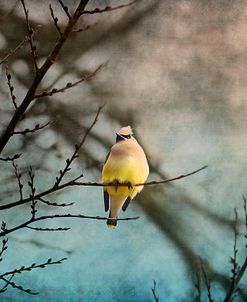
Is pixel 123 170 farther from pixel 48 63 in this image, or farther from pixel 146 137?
pixel 48 63

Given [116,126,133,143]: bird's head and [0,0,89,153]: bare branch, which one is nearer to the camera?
[0,0,89,153]: bare branch

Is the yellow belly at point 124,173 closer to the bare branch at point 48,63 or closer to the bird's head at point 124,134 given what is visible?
the bird's head at point 124,134

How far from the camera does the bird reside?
2543mm

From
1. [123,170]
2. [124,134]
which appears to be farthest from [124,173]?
[124,134]

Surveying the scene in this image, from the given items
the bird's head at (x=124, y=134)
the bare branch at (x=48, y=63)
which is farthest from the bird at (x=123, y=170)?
the bare branch at (x=48, y=63)

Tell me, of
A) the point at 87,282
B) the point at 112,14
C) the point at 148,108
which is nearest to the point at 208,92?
the point at 148,108

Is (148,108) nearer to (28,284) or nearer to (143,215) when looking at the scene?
(143,215)

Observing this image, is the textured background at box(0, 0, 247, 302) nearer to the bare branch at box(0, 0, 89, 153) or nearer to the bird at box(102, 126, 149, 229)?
the bird at box(102, 126, 149, 229)

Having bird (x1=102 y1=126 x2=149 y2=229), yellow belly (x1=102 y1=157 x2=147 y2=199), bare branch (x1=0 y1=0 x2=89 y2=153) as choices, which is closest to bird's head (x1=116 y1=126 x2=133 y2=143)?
bird (x1=102 y1=126 x2=149 y2=229)

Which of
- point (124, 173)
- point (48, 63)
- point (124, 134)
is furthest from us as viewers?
point (124, 134)

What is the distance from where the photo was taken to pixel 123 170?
8.32 feet

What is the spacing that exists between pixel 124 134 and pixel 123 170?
0.21 meters

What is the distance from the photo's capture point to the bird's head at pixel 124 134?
103 inches

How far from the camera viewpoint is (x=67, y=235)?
2.67 metres
